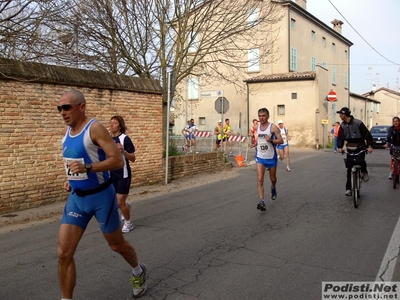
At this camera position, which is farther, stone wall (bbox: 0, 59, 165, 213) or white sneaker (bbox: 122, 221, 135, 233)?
stone wall (bbox: 0, 59, 165, 213)

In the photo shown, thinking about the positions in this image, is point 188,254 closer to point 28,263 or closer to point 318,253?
point 318,253

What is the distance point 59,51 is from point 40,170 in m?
4.73

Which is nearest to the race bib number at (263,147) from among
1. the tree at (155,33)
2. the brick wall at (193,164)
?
the brick wall at (193,164)

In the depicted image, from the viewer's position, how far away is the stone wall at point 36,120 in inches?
336

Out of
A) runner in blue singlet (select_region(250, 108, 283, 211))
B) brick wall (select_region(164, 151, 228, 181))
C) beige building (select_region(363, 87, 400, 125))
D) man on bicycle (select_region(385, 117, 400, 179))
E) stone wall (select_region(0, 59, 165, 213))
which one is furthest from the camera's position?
beige building (select_region(363, 87, 400, 125))

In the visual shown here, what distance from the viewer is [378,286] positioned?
4406 mm

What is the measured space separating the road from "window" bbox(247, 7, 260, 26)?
879 cm

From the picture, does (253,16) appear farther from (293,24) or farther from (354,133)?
(293,24)

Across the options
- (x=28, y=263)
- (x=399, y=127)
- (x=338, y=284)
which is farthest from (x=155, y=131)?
(x=338, y=284)

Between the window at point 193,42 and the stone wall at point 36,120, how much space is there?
5008 millimetres

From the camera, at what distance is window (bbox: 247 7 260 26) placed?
53.1 feet

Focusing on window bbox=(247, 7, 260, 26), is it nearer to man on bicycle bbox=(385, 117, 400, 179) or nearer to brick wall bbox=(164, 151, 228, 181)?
brick wall bbox=(164, 151, 228, 181)

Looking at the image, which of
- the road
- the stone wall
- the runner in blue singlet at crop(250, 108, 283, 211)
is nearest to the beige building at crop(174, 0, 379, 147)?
the stone wall

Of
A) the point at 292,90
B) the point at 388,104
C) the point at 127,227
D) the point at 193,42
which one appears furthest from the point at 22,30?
the point at 388,104
